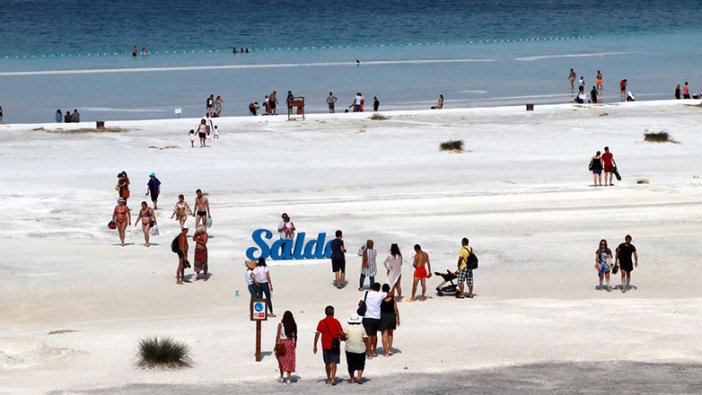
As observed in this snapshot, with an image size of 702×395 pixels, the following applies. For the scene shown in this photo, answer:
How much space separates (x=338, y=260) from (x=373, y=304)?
5.21 meters

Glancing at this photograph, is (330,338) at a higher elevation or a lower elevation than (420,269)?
lower

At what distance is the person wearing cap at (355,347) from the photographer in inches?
717

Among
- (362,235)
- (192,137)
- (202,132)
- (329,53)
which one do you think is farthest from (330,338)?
(329,53)

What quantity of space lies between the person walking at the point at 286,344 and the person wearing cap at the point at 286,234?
914cm

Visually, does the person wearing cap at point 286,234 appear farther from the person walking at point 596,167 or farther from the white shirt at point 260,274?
the person walking at point 596,167

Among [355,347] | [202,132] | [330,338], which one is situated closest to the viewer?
[330,338]

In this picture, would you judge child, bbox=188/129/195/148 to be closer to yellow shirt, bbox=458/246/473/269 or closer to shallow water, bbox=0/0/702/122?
shallow water, bbox=0/0/702/122

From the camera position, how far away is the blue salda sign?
89.6 ft

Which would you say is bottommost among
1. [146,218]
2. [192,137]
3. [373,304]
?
[373,304]

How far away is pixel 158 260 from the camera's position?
1088 inches

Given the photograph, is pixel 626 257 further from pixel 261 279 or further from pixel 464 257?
pixel 261 279

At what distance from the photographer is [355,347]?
18266 millimetres

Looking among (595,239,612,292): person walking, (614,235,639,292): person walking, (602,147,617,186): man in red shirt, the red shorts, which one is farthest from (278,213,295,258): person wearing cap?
(602,147,617,186): man in red shirt

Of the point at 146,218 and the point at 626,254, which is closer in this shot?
the point at 626,254
